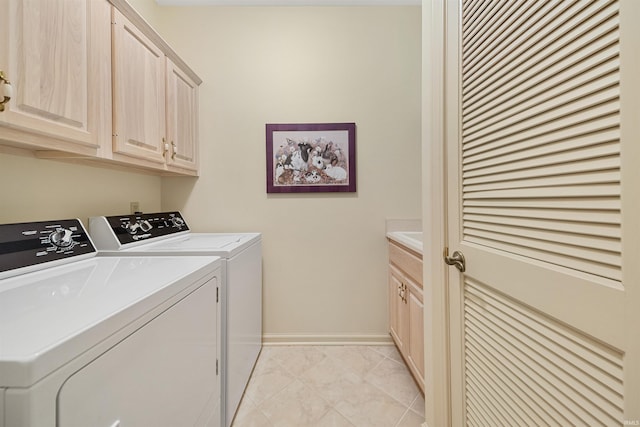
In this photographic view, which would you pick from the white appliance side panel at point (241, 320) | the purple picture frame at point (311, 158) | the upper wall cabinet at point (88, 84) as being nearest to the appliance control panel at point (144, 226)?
the upper wall cabinet at point (88, 84)

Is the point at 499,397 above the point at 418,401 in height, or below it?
above

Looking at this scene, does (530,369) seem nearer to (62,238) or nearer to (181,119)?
(62,238)

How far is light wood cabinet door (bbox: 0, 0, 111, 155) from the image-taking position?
87 centimetres

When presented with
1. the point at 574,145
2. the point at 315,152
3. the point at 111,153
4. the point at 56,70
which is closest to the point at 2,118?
the point at 56,70

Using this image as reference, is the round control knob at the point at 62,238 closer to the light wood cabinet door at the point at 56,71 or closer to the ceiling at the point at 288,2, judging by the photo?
the light wood cabinet door at the point at 56,71

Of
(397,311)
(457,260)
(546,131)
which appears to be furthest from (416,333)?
(546,131)

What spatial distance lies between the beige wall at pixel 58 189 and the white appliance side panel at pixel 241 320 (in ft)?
2.94

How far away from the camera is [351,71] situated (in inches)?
88.9

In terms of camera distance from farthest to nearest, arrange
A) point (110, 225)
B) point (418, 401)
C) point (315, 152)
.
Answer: point (315, 152) < point (418, 401) < point (110, 225)

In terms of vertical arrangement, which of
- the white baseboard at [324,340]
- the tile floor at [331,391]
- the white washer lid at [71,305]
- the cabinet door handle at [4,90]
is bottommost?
the tile floor at [331,391]

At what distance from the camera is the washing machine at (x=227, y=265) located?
1362 millimetres

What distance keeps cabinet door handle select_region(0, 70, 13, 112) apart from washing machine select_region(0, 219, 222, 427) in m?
0.47

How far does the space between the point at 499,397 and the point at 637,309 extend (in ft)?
1.73

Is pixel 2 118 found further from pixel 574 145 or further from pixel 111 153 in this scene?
pixel 574 145
